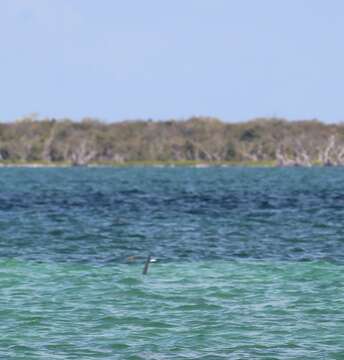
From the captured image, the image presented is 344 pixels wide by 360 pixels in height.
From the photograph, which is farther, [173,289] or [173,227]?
[173,227]

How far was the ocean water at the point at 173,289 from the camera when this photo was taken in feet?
75.7

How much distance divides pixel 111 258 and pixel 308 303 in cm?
1262

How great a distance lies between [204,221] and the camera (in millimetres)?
60250


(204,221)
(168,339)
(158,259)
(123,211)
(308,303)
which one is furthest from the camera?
(123,211)

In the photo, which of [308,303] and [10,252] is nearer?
[308,303]

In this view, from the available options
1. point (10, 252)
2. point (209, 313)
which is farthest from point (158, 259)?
point (209, 313)

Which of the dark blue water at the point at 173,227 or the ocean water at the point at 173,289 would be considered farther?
the dark blue water at the point at 173,227

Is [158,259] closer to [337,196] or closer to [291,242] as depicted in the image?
[291,242]

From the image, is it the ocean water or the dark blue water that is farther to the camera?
the dark blue water

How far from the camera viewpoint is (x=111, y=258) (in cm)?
3941

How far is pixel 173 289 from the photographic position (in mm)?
30531

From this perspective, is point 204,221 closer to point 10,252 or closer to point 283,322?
point 10,252

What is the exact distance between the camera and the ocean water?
75.7 ft

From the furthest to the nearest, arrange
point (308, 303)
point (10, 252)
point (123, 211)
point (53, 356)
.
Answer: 1. point (123, 211)
2. point (10, 252)
3. point (308, 303)
4. point (53, 356)
